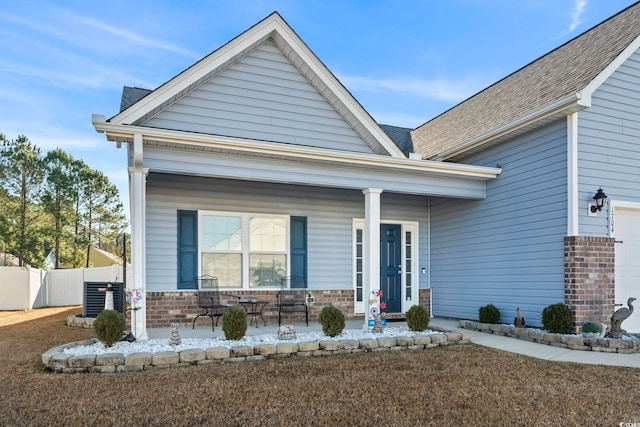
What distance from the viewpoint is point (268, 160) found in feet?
22.6

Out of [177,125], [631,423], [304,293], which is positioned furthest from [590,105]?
[177,125]

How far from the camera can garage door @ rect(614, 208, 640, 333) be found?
713 centimetres

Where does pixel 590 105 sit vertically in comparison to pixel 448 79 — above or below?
below

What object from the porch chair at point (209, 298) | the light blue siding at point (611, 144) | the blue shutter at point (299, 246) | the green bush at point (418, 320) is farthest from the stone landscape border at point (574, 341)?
the porch chair at point (209, 298)

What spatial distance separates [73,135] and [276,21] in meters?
15.7

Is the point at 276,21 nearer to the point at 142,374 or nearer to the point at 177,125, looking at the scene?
the point at 177,125

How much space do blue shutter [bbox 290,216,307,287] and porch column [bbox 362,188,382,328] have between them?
1663 millimetres

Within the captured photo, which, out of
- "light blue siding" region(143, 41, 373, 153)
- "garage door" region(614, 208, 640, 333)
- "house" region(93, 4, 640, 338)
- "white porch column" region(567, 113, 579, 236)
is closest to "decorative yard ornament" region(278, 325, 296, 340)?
"house" region(93, 4, 640, 338)

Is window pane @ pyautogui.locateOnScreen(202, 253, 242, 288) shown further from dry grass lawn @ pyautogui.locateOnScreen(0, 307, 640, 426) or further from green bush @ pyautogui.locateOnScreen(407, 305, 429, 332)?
green bush @ pyautogui.locateOnScreen(407, 305, 429, 332)

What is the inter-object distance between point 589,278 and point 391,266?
12.5 feet

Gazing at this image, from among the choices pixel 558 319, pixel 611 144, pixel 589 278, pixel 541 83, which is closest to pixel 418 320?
pixel 558 319

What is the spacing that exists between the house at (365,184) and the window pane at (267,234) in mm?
20

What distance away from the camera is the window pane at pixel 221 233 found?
26.4 feet

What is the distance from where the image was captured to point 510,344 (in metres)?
6.41
